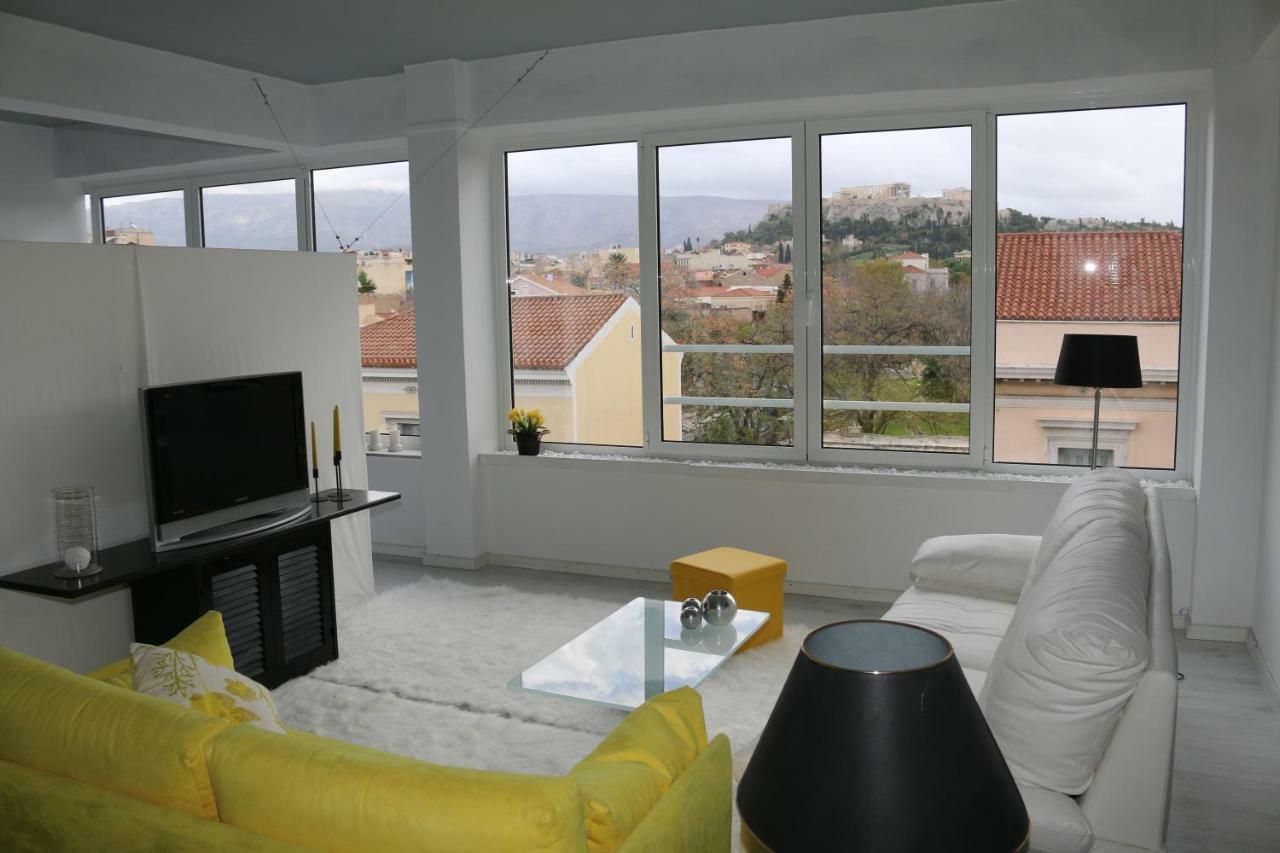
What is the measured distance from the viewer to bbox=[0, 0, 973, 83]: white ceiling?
4.84 meters

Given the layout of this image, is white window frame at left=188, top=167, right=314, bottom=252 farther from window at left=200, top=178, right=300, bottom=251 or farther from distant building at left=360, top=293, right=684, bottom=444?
distant building at left=360, top=293, right=684, bottom=444

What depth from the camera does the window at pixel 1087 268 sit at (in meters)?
5.01

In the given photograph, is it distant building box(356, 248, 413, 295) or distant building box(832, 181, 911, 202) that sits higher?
distant building box(832, 181, 911, 202)

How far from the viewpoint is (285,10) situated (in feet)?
16.0

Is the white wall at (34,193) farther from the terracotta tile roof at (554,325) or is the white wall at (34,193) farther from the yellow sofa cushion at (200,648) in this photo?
the yellow sofa cushion at (200,648)

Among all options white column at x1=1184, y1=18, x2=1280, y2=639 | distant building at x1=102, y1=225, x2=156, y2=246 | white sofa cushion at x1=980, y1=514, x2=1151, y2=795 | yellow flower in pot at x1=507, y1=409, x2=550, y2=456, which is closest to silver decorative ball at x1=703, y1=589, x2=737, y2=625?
white sofa cushion at x1=980, y1=514, x2=1151, y2=795

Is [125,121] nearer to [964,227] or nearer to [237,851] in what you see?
[964,227]

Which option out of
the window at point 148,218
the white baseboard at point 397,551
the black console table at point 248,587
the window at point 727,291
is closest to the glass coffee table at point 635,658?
the black console table at point 248,587

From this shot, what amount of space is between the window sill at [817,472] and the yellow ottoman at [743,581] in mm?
899

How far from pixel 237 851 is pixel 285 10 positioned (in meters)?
4.18

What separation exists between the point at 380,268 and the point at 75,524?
3.36m

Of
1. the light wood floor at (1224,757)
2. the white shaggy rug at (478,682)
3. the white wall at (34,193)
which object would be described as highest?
the white wall at (34,193)

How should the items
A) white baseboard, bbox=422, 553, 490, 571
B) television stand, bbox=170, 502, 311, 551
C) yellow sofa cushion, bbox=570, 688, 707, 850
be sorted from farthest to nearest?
white baseboard, bbox=422, 553, 490, 571 → television stand, bbox=170, 502, 311, 551 → yellow sofa cushion, bbox=570, 688, 707, 850

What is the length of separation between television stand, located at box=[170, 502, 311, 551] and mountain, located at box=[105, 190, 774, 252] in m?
2.50
